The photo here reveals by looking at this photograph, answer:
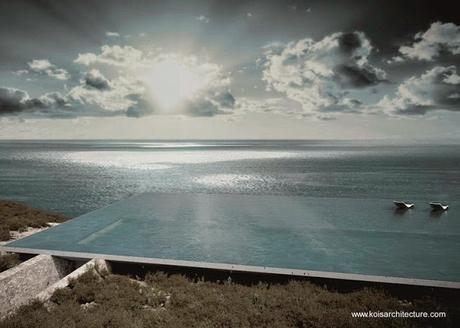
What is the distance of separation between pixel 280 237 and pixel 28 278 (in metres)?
8.86

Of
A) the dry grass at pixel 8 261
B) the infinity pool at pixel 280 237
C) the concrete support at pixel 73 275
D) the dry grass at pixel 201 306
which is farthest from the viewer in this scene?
the dry grass at pixel 8 261

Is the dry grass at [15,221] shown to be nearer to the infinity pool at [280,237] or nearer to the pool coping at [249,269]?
the infinity pool at [280,237]

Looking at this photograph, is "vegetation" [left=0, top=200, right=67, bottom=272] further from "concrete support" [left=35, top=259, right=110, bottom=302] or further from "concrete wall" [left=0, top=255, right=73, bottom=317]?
"concrete support" [left=35, top=259, right=110, bottom=302]

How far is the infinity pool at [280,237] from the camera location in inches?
438

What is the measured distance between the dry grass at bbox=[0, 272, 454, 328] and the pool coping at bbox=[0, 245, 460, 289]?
0.44m

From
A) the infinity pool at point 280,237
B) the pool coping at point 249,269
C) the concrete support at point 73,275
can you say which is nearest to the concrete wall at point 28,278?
the pool coping at point 249,269

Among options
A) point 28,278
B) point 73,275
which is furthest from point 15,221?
point 73,275

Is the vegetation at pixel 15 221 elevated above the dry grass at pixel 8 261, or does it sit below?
below

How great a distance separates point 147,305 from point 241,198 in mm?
15811

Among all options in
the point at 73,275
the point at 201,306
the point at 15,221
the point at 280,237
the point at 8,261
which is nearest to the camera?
the point at 201,306

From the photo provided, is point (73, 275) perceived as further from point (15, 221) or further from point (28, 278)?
point (15, 221)

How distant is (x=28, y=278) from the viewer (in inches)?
418

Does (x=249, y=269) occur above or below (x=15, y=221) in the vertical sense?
above

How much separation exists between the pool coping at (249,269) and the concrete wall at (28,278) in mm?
471
